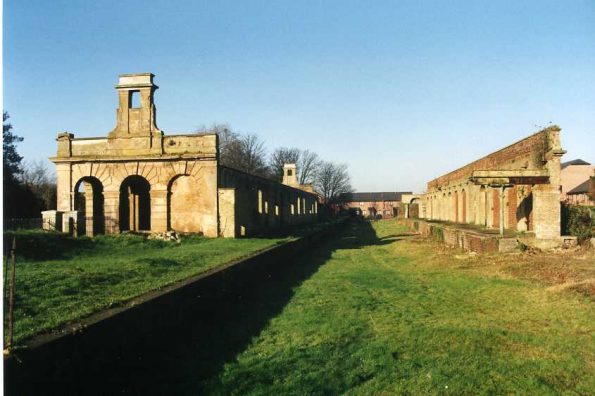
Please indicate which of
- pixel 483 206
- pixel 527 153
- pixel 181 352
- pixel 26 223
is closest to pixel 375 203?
pixel 483 206

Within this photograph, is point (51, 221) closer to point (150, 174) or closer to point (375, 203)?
point (150, 174)

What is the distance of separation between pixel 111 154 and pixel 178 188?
341 cm

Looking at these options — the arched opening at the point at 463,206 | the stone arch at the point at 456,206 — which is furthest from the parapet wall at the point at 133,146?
the stone arch at the point at 456,206

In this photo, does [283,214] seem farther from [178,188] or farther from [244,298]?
[244,298]

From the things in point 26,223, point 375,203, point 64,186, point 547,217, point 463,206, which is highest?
point 64,186

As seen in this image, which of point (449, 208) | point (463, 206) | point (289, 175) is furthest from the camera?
point (289, 175)

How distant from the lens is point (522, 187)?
64.7 ft

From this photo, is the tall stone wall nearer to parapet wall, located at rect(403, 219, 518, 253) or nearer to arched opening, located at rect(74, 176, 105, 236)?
arched opening, located at rect(74, 176, 105, 236)

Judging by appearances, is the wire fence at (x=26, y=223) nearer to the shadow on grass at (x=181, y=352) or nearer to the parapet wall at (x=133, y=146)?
the parapet wall at (x=133, y=146)

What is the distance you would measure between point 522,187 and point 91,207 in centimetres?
1872

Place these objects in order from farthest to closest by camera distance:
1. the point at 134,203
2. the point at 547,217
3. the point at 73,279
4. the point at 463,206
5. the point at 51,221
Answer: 1. the point at 463,206
2. the point at 134,203
3. the point at 51,221
4. the point at 547,217
5. the point at 73,279

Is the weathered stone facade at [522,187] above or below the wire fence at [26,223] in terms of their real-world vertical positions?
above

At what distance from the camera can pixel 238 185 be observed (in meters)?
23.8

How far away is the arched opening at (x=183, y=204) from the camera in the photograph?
20812 millimetres
